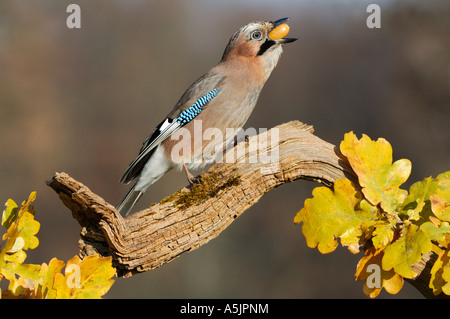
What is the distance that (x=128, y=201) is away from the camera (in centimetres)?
227

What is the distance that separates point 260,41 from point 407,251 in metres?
1.40

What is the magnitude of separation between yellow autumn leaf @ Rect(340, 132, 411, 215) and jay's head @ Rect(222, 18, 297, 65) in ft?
3.21

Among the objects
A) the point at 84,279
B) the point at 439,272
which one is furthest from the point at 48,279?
the point at 439,272

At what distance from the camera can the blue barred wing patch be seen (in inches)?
93.5

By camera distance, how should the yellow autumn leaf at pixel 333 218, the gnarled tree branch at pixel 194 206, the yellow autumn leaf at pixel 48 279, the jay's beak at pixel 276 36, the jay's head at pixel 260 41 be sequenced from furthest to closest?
the jay's head at pixel 260 41 < the jay's beak at pixel 276 36 < the gnarled tree branch at pixel 194 206 < the yellow autumn leaf at pixel 333 218 < the yellow autumn leaf at pixel 48 279

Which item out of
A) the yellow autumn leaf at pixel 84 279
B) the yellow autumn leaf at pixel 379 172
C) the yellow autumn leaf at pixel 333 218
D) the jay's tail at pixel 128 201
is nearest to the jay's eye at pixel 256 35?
the jay's tail at pixel 128 201

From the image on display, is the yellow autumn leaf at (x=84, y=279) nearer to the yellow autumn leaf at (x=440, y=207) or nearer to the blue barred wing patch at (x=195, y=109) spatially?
the yellow autumn leaf at (x=440, y=207)

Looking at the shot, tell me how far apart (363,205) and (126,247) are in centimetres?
75

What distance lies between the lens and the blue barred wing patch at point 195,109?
2.38m

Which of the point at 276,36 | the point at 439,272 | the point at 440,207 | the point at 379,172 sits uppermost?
the point at 276,36

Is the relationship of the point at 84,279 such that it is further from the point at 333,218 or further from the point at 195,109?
the point at 195,109

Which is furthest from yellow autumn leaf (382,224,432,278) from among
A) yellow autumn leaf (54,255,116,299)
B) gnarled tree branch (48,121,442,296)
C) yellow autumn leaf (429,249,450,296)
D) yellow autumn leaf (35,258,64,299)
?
yellow autumn leaf (35,258,64,299)

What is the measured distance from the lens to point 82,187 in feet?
4.76

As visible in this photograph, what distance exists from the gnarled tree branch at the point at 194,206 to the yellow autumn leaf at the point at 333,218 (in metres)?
0.29
